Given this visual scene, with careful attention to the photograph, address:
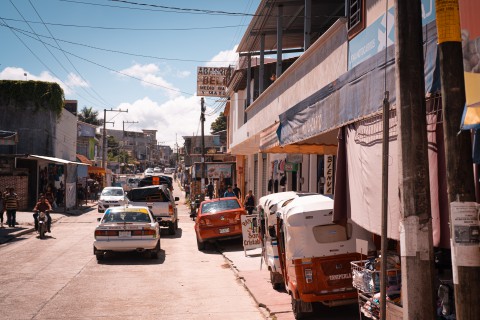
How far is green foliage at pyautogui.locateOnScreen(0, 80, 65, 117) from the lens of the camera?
35656 mm

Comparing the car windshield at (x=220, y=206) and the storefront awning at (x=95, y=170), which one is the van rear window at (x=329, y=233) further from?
the storefront awning at (x=95, y=170)

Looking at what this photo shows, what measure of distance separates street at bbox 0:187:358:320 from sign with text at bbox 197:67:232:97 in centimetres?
1927

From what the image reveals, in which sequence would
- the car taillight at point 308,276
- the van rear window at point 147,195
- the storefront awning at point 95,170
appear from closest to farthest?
1. the car taillight at point 308,276
2. the van rear window at point 147,195
3. the storefront awning at point 95,170

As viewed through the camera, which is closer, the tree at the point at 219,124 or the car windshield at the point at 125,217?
the car windshield at the point at 125,217

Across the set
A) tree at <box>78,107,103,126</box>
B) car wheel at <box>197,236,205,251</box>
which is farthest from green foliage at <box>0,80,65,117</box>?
tree at <box>78,107,103,126</box>

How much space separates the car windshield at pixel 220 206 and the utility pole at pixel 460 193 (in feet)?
45.0

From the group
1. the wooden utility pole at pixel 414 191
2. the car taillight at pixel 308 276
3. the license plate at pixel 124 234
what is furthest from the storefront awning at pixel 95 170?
the wooden utility pole at pixel 414 191

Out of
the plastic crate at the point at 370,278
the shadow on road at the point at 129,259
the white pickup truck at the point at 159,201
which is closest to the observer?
the plastic crate at the point at 370,278

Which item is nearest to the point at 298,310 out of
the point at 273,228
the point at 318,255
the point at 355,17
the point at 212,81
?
the point at 318,255

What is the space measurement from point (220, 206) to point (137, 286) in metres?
6.90

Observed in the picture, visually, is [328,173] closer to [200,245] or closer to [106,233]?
[200,245]

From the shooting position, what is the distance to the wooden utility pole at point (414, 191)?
15.0ft

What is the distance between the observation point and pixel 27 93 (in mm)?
35938

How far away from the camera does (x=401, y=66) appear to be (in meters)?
4.70
